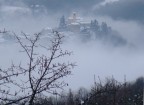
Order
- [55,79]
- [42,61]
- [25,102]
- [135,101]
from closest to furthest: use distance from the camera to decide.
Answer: [25,102]
[55,79]
[42,61]
[135,101]

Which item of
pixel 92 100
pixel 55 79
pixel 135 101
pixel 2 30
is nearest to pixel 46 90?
pixel 55 79

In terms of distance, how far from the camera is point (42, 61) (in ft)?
23.2

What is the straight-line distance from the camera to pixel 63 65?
686cm

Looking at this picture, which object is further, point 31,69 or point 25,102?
point 31,69

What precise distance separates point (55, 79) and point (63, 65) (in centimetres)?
41

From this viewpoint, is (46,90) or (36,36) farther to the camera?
(36,36)

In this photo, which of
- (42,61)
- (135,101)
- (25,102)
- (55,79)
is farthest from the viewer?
(135,101)

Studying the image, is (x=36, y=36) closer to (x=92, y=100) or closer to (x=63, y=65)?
(x=63, y=65)

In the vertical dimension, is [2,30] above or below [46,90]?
above

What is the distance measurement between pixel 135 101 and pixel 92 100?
143ft

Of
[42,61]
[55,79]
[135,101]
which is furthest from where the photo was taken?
[135,101]

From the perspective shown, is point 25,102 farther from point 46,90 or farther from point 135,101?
point 135,101

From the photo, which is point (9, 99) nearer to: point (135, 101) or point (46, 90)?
point (46, 90)

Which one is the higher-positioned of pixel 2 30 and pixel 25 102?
pixel 2 30
